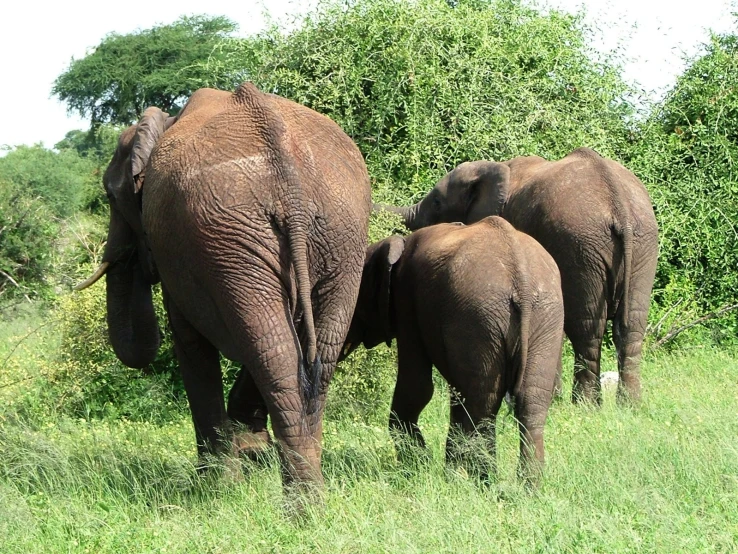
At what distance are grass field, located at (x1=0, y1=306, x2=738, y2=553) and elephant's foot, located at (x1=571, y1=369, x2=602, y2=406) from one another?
20.8 inches

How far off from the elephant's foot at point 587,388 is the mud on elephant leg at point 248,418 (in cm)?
258

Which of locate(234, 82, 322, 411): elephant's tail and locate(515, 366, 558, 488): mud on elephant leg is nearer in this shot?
locate(234, 82, 322, 411): elephant's tail

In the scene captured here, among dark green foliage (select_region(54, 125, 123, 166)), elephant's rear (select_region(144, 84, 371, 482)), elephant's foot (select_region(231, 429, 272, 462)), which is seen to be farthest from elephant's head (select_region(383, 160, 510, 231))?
dark green foliage (select_region(54, 125, 123, 166))

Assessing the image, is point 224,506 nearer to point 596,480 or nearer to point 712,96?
point 596,480

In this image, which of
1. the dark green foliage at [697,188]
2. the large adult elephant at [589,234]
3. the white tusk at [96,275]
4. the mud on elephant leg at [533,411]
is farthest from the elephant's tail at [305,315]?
the dark green foliage at [697,188]

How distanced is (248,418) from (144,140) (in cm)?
182

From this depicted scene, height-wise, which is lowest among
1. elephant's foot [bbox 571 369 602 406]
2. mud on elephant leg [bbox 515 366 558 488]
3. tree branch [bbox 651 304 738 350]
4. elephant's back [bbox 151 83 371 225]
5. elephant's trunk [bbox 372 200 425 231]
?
tree branch [bbox 651 304 738 350]

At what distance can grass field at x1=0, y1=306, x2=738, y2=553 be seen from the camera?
466 centimetres

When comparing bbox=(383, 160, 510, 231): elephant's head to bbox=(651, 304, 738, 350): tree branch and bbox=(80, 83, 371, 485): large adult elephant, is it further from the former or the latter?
bbox=(651, 304, 738, 350): tree branch

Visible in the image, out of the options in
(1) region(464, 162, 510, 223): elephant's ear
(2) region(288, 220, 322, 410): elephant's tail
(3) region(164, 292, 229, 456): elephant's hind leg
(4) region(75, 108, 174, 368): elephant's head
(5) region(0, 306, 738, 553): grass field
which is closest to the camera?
(5) region(0, 306, 738, 553): grass field

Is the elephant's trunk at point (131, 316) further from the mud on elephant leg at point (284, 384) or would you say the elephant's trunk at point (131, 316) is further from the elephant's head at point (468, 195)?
the elephant's head at point (468, 195)

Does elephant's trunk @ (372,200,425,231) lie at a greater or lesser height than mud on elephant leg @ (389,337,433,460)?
greater

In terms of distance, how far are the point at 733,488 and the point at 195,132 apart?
3.15 m

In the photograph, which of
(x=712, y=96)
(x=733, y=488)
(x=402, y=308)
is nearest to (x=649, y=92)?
(x=712, y=96)
